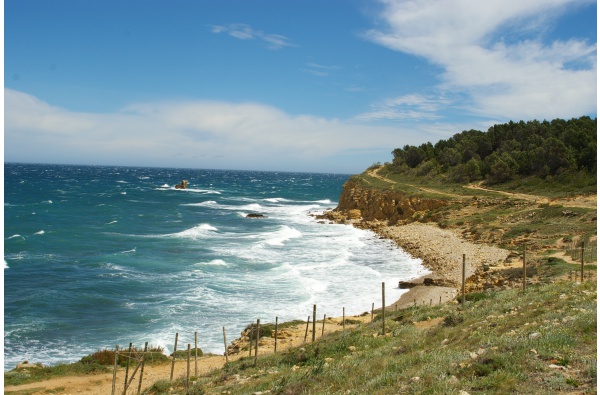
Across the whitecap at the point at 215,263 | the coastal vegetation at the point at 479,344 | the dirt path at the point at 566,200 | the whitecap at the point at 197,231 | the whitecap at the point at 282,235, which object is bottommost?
the whitecap at the point at 215,263

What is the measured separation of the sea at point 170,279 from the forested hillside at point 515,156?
24747 mm

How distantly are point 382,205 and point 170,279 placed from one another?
35929 millimetres

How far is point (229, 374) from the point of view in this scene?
47.6 feet

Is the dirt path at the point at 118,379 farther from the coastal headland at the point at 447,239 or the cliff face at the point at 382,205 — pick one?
the cliff face at the point at 382,205

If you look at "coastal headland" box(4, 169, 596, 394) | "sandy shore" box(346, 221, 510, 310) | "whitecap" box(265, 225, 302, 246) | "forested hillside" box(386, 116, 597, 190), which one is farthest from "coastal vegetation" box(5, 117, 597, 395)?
"whitecap" box(265, 225, 302, 246)

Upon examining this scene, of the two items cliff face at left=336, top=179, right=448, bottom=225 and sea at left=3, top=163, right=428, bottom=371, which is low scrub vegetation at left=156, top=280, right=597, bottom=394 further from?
cliff face at left=336, top=179, right=448, bottom=225

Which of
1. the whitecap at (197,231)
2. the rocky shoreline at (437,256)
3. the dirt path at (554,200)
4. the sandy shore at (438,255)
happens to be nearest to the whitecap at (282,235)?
the whitecap at (197,231)

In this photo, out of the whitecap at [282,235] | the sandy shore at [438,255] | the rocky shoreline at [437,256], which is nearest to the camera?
the sandy shore at [438,255]

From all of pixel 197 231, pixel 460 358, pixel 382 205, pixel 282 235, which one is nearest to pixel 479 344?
pixel 460 358

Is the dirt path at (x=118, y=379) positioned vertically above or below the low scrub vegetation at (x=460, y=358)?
below

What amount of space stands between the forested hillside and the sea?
81.2ft

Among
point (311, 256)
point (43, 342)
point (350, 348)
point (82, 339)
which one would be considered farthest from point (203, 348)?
point (311, 256)

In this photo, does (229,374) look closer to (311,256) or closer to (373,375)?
(373,375)

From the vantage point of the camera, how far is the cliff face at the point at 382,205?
55.9 meters
